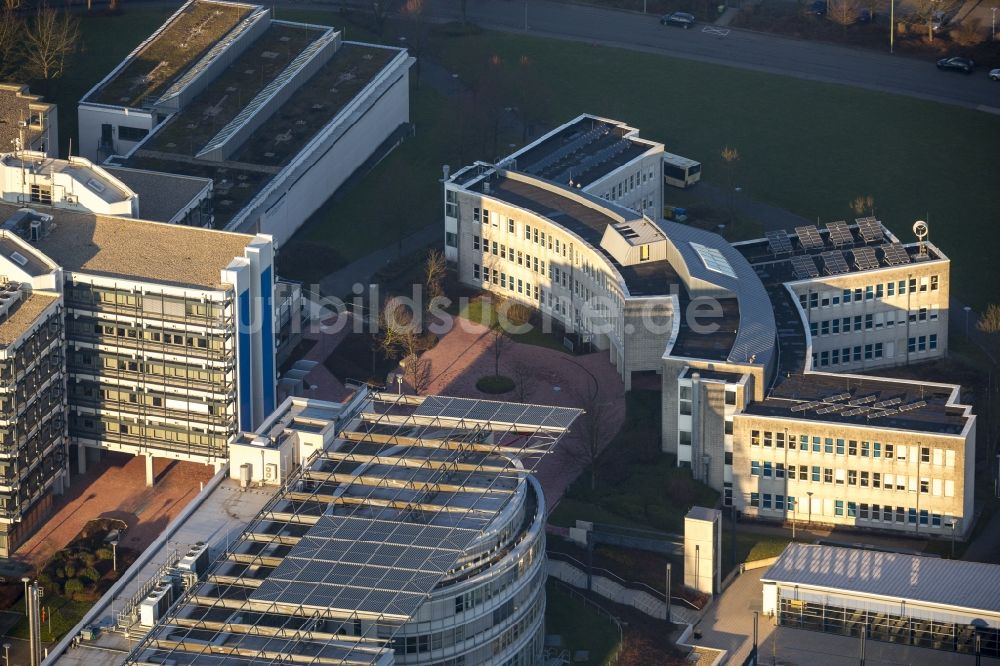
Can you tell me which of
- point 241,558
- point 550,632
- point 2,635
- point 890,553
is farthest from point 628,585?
point 2,635

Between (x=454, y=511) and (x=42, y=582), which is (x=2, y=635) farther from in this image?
(x=454, y=511)

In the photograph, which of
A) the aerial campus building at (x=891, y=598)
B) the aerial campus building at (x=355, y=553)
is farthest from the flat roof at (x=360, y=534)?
the aerial campus building at (x=891, y=598)

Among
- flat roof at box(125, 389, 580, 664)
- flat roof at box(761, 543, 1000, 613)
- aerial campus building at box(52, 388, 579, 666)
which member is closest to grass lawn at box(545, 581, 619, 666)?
aerial campus building at box(52, 388, 579, 666)

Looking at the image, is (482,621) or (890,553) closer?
(482,621)

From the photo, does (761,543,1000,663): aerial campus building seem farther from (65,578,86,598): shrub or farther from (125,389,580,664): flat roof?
(65,578,86,598): shrub

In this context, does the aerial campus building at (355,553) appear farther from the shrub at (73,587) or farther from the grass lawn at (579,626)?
the shrub at (73,587)

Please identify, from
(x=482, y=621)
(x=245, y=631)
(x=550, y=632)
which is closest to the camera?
(x=245, y=631)
